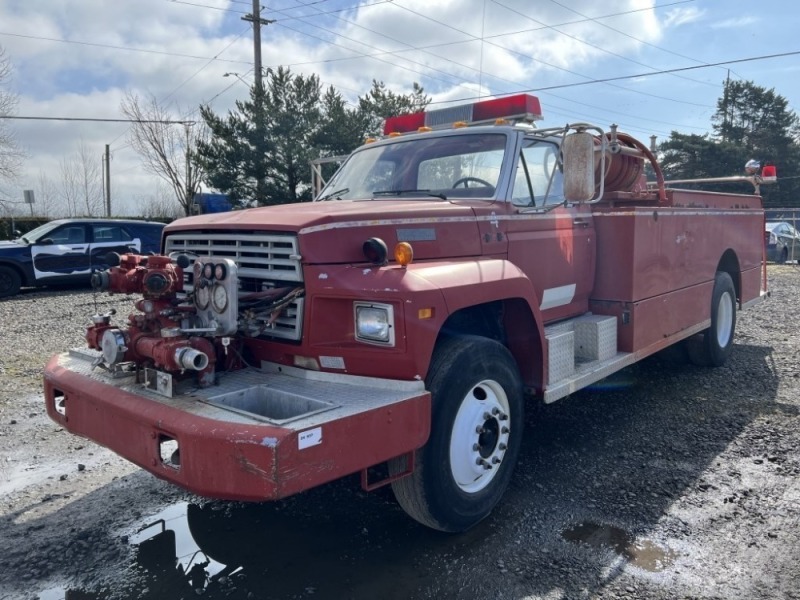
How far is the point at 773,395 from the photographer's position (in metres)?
6.40

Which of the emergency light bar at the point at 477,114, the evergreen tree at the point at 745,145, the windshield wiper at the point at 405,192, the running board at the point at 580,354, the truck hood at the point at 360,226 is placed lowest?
the running board at the point at 580,354

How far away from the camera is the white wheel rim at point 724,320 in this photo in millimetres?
7565

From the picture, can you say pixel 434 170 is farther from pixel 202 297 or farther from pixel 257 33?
pixel 257 33

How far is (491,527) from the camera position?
3.89 metres

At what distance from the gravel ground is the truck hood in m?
1.60

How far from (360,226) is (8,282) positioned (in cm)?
1385

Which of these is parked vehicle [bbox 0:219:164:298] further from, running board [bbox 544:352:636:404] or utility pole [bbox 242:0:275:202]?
running board [bbox 544:352:636:404]

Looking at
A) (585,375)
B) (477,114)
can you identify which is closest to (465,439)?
(585,375)

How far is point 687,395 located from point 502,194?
3.35 metres

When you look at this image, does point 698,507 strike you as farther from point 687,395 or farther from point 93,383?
point 93,383

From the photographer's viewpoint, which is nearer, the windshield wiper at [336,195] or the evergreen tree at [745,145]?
the windshield wiper at [336,195]

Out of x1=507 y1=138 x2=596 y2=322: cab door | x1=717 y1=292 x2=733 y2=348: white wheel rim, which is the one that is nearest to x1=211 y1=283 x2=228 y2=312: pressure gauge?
x1=507 y1=138 x2=596 y2=322: cab door

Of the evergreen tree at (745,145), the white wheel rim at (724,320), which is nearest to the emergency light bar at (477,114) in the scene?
the white wheel rim at (724,320)

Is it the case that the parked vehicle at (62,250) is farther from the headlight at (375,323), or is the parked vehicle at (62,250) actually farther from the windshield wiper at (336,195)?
the headlight at (375,323)
